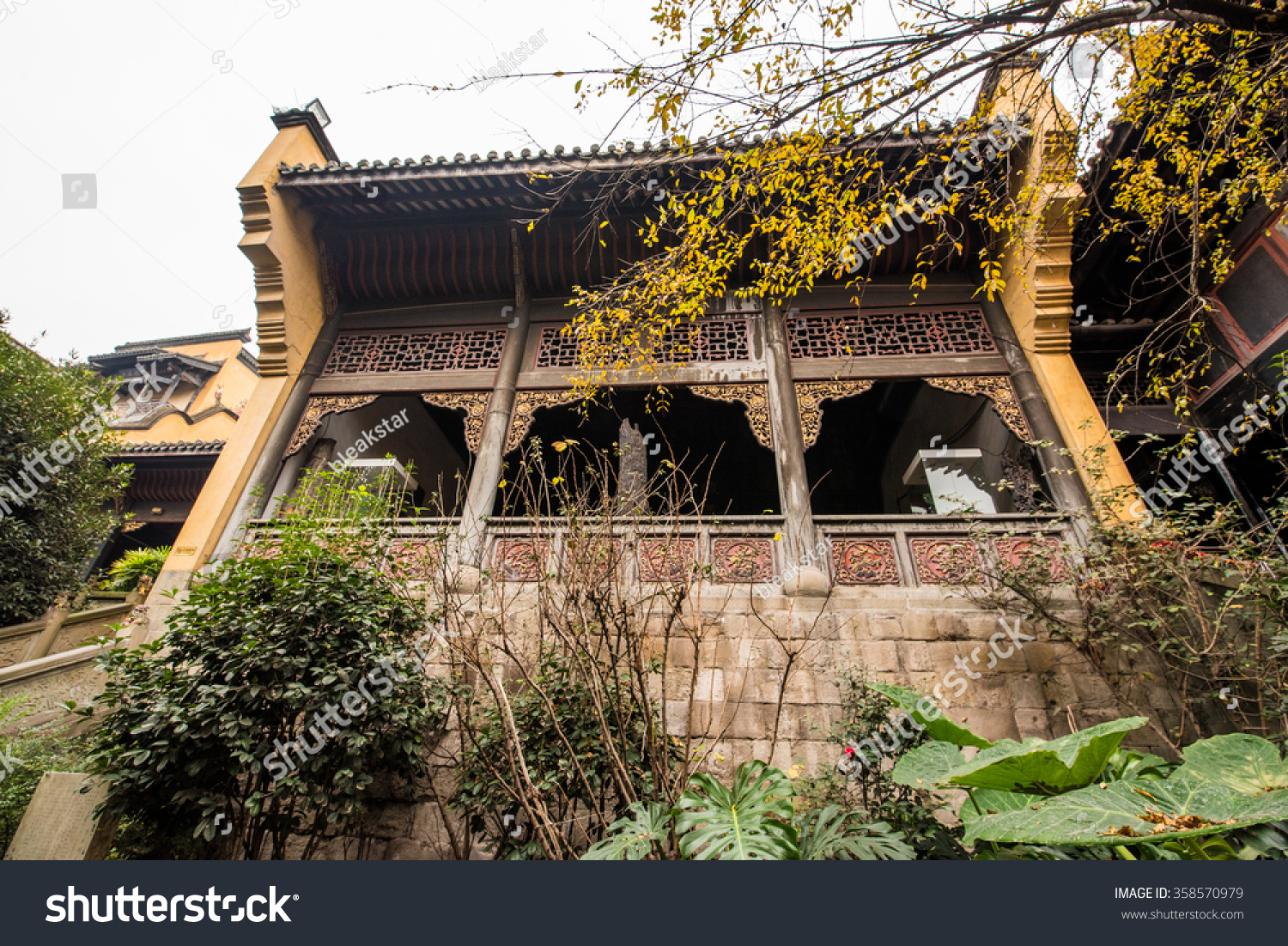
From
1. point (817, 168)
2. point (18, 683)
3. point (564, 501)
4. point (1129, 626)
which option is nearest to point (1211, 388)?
point (1129, 626)

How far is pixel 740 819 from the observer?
8.58ft

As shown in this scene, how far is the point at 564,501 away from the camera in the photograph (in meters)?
4.21

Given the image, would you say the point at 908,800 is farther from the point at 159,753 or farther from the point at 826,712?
the point at 159,753

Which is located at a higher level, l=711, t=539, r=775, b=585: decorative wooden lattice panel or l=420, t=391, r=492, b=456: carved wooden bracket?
l=420, t=391, r=492, b=456: carved wooden bracket

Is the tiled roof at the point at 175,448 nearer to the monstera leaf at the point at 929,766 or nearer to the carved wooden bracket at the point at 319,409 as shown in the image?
the carved wooden bracket at the point at 319,409

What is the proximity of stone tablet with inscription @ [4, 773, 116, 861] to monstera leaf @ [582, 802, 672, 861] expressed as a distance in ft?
8.20

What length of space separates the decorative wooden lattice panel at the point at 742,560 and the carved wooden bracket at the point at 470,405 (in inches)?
105

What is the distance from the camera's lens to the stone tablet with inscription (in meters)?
2.92

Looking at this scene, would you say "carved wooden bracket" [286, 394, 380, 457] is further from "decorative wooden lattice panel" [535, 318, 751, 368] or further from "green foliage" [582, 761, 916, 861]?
"green foliage" [582, 761, 916, 861]

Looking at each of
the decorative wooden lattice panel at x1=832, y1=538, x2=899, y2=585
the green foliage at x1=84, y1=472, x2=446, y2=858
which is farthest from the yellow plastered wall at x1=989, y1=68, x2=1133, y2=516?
Answer: the green foliage at x1=84, y1=472, x2=446, y2=858

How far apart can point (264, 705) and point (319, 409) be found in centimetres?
399

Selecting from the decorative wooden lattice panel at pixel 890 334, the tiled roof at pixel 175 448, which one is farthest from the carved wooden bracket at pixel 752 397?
the tiled roof at pixel 175 448

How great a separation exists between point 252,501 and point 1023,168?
8221 millimetres

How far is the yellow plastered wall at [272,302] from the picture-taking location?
587 cm
